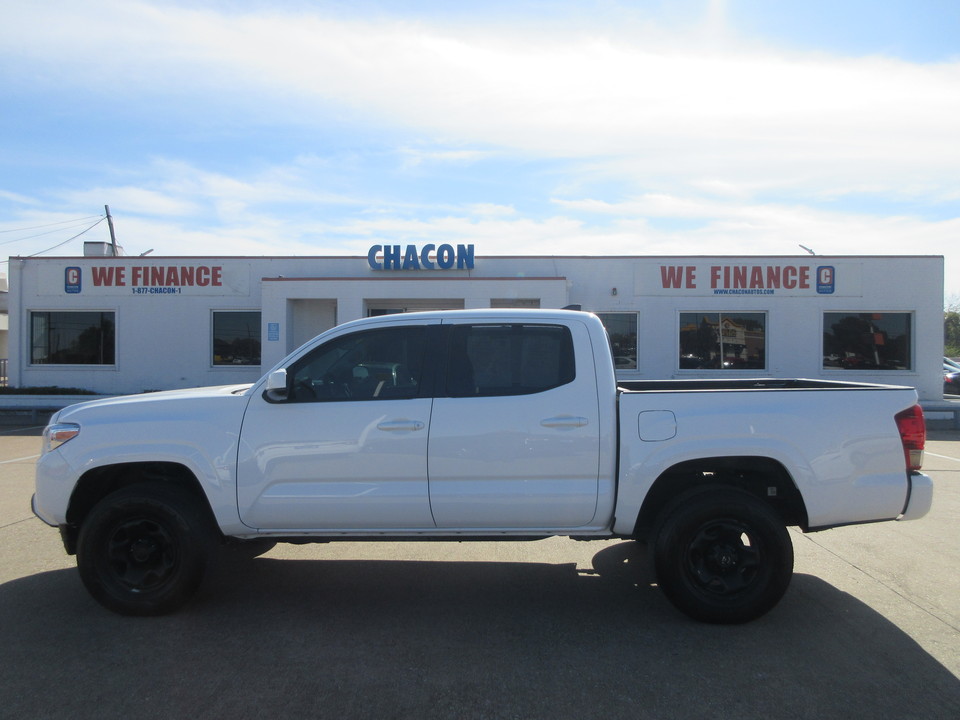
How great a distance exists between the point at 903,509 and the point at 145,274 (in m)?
20.9

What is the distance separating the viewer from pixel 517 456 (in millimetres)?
4875

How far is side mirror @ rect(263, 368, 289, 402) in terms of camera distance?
16.1 feet

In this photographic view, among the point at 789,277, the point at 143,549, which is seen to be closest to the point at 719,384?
the point at 143,549

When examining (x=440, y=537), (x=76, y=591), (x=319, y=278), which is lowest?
(x=76, y=591)

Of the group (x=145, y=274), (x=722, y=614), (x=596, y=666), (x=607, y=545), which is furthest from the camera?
(x=145, y=274)

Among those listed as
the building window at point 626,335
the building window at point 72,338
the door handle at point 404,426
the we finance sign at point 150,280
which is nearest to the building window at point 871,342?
the building window at point 626,335

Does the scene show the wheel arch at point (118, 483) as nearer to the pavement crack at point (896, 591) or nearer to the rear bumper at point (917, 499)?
the rear bumper at point (917, 499)

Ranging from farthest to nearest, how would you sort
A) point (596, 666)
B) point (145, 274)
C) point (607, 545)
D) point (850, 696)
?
point (145, 274), point (607, 545), point (596, 666), point (850, 696)

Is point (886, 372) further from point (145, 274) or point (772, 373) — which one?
point (145, 274)

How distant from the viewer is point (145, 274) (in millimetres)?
21750

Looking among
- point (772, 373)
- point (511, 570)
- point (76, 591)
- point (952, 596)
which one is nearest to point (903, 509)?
point (952, 596)

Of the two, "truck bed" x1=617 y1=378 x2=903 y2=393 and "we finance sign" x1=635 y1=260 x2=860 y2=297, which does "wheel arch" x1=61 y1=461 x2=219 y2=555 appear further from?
"we finance sign" x1=635 y1=260 x2=860 y2=297

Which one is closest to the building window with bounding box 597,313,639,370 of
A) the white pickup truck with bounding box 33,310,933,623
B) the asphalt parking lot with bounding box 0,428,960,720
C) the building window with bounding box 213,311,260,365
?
the building window with bounding box 213,311,260,365

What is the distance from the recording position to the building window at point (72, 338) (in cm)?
2202
